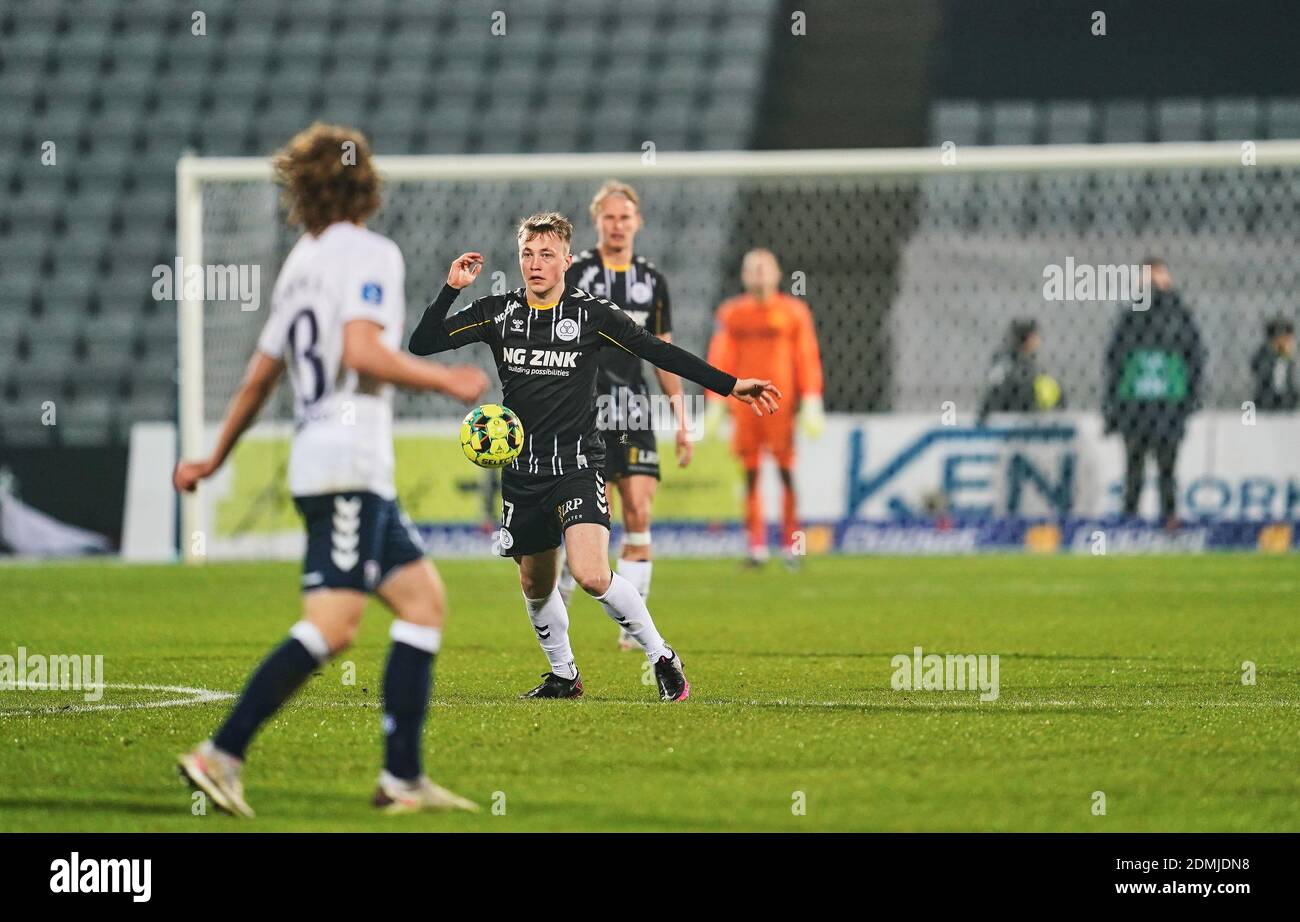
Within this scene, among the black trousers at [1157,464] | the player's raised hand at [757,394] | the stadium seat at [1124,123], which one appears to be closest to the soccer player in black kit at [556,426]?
the player's raised hand at [757,394]

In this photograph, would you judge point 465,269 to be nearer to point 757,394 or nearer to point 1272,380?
point 757,394

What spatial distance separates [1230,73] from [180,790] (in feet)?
67.6

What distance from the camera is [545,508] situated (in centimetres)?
702

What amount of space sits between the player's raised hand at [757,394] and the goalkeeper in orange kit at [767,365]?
8.37m

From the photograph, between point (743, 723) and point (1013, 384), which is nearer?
point (743, 723)

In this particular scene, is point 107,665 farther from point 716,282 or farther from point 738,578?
point 716,282

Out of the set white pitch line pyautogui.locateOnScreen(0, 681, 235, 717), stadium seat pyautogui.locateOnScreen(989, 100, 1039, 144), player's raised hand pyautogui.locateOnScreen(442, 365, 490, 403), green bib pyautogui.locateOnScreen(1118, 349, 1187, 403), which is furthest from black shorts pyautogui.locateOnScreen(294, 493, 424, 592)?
stadium seat pyautogui.locateOnScreen(989, 100, 1039, 144)

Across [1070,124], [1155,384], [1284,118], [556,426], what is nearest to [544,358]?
[556,426]

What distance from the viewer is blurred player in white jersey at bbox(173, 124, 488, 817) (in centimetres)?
484

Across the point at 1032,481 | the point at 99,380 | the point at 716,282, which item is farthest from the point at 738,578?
the point at 99,380

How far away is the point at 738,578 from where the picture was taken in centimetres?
1421

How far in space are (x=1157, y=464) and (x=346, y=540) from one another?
12.3 meters
